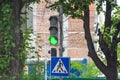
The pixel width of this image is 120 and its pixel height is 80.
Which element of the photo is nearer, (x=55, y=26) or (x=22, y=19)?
(x=22, y=19)

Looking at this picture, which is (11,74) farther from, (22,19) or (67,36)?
(67,36)

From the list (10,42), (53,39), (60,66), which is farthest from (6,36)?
(53,39)

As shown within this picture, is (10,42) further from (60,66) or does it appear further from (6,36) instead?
(60,66)

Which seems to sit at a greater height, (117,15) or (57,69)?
(117,15)

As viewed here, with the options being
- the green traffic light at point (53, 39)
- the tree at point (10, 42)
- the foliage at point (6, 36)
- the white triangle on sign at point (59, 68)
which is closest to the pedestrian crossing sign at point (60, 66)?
the white triangle on sign at point (59, 68)

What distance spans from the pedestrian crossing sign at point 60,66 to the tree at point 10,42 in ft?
28.5

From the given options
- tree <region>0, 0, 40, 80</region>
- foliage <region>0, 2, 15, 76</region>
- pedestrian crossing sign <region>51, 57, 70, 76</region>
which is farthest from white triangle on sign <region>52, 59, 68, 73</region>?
foliage <region>0, 2, 15, 76</region>

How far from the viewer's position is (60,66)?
1631cm

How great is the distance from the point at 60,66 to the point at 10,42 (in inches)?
354

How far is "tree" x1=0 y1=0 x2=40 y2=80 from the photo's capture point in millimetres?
7367

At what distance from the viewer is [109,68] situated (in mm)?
18203

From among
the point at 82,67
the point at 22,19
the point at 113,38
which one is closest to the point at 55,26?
the point at 113,38

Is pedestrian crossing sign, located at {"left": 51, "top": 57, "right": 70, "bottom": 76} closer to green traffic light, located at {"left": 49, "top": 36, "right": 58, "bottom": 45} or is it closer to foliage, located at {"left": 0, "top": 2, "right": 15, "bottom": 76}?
green traffic light, located at {"left": 49, "top": 36, "right": 58, "bottom": 45}

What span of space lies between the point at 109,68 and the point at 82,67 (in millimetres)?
17885
